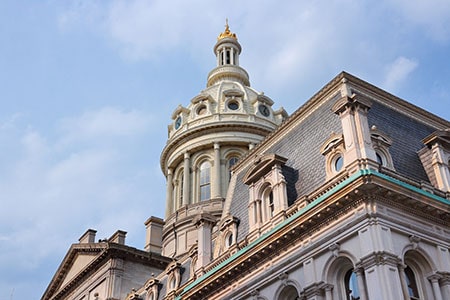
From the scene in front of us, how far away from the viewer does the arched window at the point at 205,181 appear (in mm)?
59434

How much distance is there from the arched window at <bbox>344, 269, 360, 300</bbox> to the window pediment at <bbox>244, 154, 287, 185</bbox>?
6749 mm

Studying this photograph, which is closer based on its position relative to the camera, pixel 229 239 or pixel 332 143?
pixel 332 143

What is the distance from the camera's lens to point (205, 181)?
60.2m

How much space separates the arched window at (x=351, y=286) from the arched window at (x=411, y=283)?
72.9 inches

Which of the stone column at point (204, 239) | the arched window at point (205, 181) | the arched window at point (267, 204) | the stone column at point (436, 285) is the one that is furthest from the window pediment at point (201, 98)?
the stone column at point (436, 285)

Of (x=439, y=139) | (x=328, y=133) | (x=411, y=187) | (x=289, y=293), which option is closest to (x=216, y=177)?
(x=328, y=133)

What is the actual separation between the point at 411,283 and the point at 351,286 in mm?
2184

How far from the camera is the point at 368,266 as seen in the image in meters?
23.0

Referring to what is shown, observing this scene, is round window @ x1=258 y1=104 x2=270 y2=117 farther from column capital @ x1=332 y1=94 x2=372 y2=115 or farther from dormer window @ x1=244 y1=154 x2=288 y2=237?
column capital @ x1=332 y1=94 x2=372 y2=115

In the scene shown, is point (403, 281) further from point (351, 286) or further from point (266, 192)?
point (266, 192)

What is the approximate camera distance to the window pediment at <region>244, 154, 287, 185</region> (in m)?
29.9

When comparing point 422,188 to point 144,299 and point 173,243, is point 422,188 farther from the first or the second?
point 173,243

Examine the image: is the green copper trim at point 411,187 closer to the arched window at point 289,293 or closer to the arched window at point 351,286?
the arched window at point 351,286

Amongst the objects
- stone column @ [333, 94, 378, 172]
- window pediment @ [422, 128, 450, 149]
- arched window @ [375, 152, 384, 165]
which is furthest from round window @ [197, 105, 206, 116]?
arched window @ [375, 152, 384, 165]
